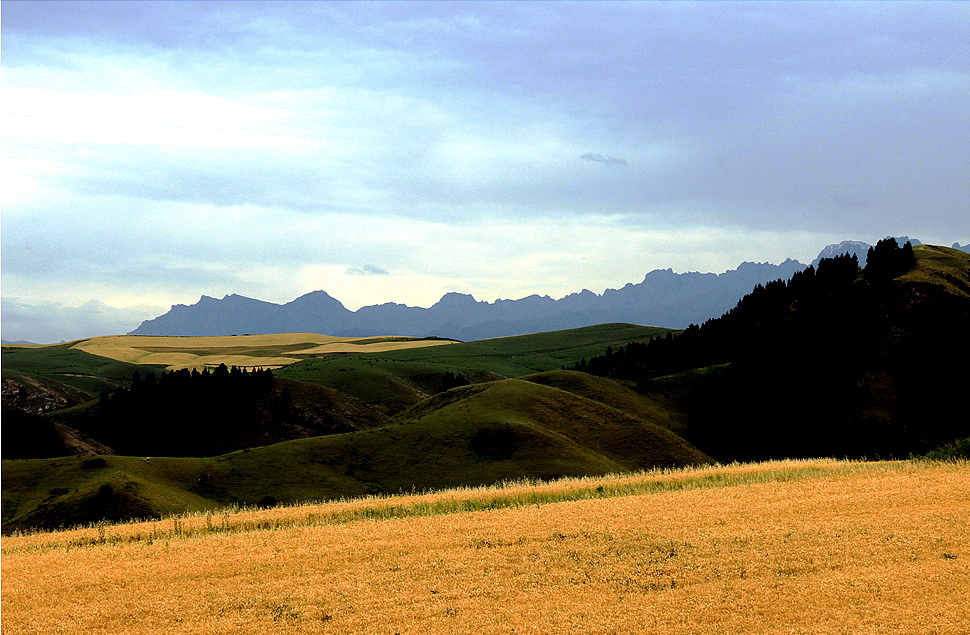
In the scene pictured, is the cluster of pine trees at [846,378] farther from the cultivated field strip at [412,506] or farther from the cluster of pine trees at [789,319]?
the cultivated field strip at [412,506]

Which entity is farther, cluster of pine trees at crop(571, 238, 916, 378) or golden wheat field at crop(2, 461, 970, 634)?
cluster of pine trees at crop(571, 238, 916, 378)

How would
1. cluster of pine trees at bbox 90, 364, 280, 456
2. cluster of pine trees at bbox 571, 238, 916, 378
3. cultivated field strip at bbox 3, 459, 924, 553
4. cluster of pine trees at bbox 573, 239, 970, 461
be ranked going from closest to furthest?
cultivated field strip at bbox 3, 459, 924, 553 < cluster of pine trees at bbox 573, 239, 970, 461 < cluster of pine trees at bbox 571, 238, 916, 378 < cluster of pine trees at bbox 90, 364, 280, 456

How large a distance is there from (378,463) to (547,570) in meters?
57.6

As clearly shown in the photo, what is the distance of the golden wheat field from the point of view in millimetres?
21062

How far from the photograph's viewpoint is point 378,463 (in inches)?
3201

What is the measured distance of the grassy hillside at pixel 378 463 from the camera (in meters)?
64.5

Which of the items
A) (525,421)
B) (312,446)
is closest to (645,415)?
(525,421)

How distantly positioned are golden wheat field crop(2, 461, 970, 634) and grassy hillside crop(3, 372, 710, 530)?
2705cm

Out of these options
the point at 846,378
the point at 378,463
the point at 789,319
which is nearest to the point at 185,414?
the point at 378,463

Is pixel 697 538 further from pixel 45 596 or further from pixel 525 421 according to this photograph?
pixel 525 421

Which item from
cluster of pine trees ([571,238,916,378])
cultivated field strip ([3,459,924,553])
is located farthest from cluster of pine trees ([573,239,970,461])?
cultivated field strip ([3,459,924,553])

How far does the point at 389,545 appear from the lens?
100ft

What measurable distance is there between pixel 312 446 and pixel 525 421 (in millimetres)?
25733

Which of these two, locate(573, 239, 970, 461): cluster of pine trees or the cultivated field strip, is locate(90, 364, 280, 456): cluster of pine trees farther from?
the cultivated field strip
